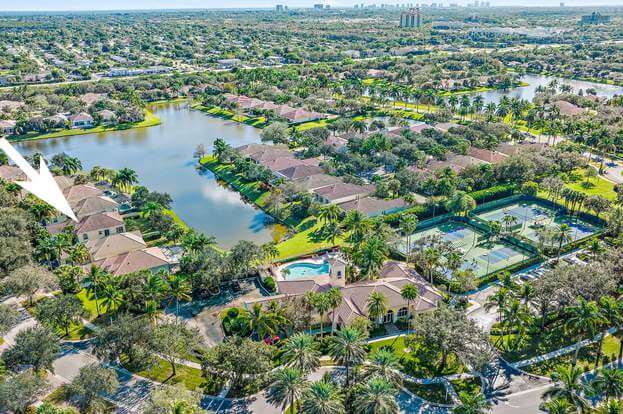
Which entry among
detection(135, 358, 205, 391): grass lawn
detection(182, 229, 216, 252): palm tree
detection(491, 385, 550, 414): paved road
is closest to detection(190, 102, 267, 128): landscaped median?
detection(182, 229, 216, 252): palm tree

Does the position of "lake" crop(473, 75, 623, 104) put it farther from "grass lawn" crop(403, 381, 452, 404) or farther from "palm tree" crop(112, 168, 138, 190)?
"grass lawn" crop(403, 381, 452, 404)

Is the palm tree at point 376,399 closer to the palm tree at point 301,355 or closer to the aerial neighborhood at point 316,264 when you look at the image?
the aerial neighborhood at point 316,264

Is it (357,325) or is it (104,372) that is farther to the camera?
(357,325)

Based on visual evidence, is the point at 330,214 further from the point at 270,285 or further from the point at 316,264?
the point at 270,285

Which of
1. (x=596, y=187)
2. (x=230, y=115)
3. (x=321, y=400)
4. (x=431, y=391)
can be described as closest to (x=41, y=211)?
(x=321, y=400)

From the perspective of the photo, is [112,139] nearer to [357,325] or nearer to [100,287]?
[100,287]

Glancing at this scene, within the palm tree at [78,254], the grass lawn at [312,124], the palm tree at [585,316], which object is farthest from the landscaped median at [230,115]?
the palm tree at [585,316]

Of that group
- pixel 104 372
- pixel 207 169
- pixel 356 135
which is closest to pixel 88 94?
pixel 207 169
